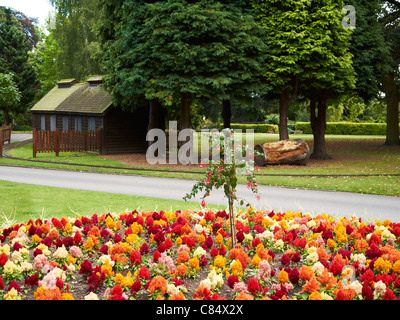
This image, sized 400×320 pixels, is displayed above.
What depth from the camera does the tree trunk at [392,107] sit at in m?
33.3

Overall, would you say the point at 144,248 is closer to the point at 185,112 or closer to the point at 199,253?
the point at 199,253

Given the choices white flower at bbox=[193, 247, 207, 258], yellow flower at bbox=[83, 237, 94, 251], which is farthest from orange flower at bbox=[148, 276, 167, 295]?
yellow flower at bbox=[83, 237, 94, 251]

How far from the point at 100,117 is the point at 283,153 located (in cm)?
1421

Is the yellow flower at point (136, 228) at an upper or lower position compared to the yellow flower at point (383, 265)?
upper

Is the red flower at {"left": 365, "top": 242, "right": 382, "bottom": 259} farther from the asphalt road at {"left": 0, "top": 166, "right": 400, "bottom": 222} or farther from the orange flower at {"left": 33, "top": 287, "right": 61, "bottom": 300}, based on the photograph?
the orange flower at {"left": 33, "top": 287, "right": 61, "bottom": 300}

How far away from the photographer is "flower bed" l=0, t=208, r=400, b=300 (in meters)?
4.54

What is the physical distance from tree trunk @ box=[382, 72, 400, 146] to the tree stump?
13146 mm

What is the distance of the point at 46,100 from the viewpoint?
40.1 meters

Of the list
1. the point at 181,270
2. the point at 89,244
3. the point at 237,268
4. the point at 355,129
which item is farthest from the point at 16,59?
the point at 237,268

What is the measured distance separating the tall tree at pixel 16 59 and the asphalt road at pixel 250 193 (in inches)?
1419

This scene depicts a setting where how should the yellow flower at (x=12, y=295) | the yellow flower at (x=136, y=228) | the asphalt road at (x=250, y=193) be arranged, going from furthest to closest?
the asphalt road at (x=250, y=193)
the yellow flower at (x=136, y=228)
the yellow flower at (x=12, y=295)

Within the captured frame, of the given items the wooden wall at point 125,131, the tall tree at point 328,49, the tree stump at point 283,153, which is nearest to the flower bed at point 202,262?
the tree stump at point 283,153

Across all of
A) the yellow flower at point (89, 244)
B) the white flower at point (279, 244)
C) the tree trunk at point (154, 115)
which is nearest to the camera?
the yellow flower at point (89, 244)

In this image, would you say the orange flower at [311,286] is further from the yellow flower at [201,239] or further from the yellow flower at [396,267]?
the yellow flower at [201,239]
